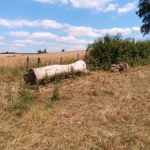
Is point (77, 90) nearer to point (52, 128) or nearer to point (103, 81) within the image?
point (103, 81)

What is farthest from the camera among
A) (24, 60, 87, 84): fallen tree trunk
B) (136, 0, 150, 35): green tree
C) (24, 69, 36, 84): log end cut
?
(136, 0, 150, 35): green tree

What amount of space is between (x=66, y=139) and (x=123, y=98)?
4148mm

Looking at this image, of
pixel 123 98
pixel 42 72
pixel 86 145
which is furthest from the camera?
pixel 42 72

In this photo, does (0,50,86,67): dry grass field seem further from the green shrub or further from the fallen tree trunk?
the fallen tree trunk

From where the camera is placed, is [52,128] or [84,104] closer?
[52,128]

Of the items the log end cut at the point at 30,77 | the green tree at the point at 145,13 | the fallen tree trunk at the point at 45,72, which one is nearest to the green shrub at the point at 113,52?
the fallen tree trunk at the point at 45,72

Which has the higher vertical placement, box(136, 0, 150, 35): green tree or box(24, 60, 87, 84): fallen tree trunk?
box(136, 0, 150, 35): green tree

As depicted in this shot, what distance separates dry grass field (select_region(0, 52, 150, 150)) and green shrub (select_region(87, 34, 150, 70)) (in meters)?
5.38

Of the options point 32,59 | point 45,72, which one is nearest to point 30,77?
point 45,72

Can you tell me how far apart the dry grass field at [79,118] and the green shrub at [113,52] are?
5.38 m

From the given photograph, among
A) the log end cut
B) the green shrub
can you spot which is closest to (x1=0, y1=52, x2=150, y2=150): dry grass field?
the log end cut

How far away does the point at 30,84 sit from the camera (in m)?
13.8

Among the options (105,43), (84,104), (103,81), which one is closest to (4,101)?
(84,104)

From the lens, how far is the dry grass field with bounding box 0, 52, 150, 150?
24.3ft
